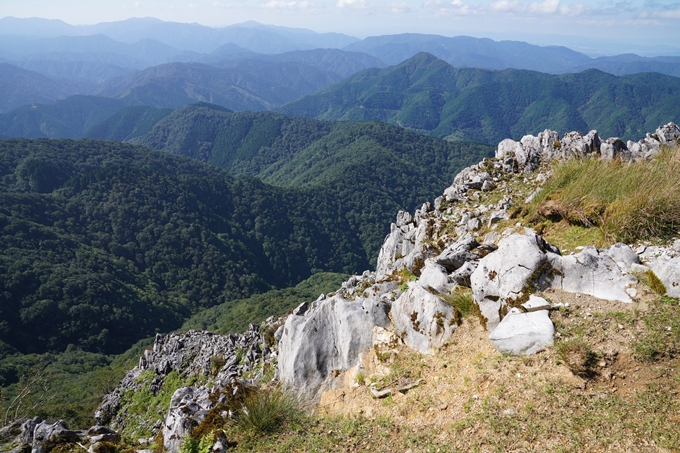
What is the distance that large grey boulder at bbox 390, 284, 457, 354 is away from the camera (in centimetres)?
962

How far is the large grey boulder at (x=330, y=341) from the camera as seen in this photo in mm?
10883

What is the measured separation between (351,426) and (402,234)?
704 inches

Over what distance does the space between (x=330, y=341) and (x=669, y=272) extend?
27.7 feet

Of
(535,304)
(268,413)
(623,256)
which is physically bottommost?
(268,413)

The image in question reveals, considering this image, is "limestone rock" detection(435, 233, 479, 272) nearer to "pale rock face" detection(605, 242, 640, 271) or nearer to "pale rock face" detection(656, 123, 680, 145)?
"pale rock face" detection(605, 242, 640, 271)

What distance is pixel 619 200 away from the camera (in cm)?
1084

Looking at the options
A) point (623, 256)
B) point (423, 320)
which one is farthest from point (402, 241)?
point (623, 256)

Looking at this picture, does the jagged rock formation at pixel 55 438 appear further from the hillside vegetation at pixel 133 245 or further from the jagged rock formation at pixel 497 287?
the hillside vegetation at pixel 133 245

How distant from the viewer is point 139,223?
5960 inches

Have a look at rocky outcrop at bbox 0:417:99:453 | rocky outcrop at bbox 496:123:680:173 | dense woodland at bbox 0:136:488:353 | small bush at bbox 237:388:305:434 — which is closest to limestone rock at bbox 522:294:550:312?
small bush at bbox 237:388:305:434

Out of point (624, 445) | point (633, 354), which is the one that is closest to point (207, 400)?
point (624, 445)

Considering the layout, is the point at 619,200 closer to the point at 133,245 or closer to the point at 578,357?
the point at 578,357

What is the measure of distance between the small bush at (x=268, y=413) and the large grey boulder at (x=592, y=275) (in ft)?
22.8

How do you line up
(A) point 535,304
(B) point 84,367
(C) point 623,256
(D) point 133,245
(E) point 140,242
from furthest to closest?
(E) point 140,242, (D) point 133,245, (B) point 84,367, (C) point 623,256, (A) point 535,304
